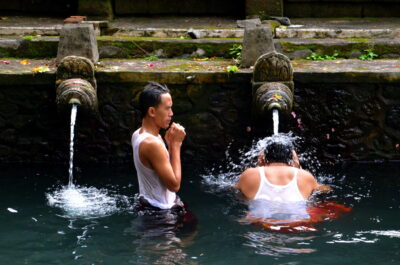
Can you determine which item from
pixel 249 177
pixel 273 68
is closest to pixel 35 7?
pixel 273 68

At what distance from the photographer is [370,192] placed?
774cm

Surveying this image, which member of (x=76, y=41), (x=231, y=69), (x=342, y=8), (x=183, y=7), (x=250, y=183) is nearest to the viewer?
(x=250, y=183)

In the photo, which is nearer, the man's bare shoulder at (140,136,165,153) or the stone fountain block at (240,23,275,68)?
the man's bare shoulder at (140,136,165,153)

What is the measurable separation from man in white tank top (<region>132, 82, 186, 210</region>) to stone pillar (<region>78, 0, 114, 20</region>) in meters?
5.86

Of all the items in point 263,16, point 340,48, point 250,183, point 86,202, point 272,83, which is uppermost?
point 263,16

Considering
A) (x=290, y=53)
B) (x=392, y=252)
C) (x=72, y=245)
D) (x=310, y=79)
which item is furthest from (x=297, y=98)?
(x=72, y=245)

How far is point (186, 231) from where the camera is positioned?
6.26m

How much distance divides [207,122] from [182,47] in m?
1.47

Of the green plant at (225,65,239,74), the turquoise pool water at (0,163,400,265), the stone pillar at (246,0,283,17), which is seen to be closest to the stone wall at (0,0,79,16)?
the stone pillar at (246,0,283,17)

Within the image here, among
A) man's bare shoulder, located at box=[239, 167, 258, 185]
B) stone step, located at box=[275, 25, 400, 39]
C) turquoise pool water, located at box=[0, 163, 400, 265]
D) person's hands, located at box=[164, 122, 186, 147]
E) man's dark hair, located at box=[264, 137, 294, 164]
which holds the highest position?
stone step, located at box=[275, 25, 400, 39]

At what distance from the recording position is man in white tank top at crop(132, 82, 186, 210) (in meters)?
5.78

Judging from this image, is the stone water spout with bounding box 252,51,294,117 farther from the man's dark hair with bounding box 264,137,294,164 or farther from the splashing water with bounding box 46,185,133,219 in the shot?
the splashing water with bounding box 46,185,133,219

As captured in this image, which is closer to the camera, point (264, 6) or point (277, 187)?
point (277, 187)

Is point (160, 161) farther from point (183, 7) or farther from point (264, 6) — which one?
point (183, 7)
